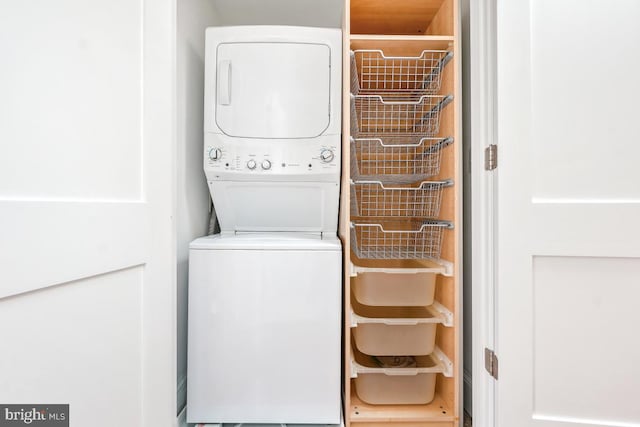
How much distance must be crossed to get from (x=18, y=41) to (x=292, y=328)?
1211 mm

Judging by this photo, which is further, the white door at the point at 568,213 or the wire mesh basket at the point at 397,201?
the wire mesh basket at the point at 397,201

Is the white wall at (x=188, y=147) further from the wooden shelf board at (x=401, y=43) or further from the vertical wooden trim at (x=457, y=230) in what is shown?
the vertical wooden trim at (x=457, y=230)

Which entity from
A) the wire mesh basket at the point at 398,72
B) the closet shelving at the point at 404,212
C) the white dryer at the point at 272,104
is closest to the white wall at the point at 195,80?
the white dryer at the point at 272,104

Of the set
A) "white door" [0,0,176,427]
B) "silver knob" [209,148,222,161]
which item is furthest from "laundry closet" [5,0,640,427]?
"silver knob" [209,148,222,161]

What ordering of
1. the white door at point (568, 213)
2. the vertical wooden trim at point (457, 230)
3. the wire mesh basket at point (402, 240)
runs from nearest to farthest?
the white door at point (568, 213) → the vertical wooden trim at point (457, 230) → the wire mesh basket at point (402, 240)

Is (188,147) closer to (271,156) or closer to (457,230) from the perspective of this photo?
(271,156)

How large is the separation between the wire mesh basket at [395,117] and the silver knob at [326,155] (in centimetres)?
16

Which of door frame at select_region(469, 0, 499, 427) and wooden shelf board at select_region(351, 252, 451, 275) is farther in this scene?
wooden shelf board at select_region(351, 252, 451, 275)

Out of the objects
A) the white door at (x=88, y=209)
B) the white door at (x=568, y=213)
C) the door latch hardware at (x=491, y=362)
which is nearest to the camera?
the white door at (x=88, y=209)

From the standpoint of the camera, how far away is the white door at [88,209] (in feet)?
1.94

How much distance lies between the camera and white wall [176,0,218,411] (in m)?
1.49

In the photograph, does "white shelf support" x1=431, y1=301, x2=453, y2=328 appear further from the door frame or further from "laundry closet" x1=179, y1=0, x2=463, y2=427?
the door frame

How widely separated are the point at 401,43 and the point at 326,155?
2.00ft

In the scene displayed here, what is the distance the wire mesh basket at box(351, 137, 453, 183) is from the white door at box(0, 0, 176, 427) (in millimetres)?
878
